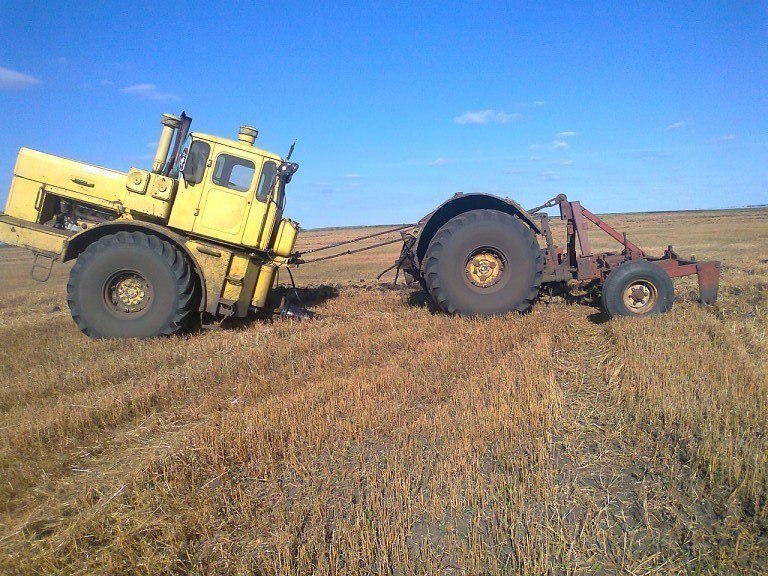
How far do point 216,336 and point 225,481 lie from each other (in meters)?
4.23

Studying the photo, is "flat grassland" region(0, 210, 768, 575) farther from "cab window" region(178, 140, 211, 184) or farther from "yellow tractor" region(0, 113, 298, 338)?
"cab window" region(178, 140, 211, 184)

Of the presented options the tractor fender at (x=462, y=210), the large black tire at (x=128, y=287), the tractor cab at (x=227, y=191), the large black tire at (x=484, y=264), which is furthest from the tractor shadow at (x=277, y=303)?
the large black tire at (x=484, y=264)

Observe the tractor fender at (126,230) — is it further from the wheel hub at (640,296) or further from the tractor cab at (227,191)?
the wheel hub at (640,296)

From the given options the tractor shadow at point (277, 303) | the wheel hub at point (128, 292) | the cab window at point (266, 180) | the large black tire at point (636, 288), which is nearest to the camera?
the wheel hub at point (128, 292)

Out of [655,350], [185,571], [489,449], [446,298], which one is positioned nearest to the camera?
[185,571]

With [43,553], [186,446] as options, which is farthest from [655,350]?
[43,553]

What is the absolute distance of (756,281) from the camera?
9852mm

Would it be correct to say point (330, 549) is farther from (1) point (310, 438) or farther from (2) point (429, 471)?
(1) point (310, 438)

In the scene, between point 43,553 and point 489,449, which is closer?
point 43,553

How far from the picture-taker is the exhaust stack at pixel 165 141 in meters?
7.32

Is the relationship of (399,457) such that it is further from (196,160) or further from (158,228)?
(196,160)

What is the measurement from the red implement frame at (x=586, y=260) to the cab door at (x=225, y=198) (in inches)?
182

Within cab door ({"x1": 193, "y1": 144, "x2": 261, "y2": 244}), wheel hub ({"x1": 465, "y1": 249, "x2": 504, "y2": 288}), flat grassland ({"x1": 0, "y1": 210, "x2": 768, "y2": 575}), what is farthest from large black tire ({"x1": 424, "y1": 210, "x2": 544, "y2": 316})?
cab door ({"x1": 193, "y1": 144, "x2": 261, "y2": 244})

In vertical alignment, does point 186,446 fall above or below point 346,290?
below
